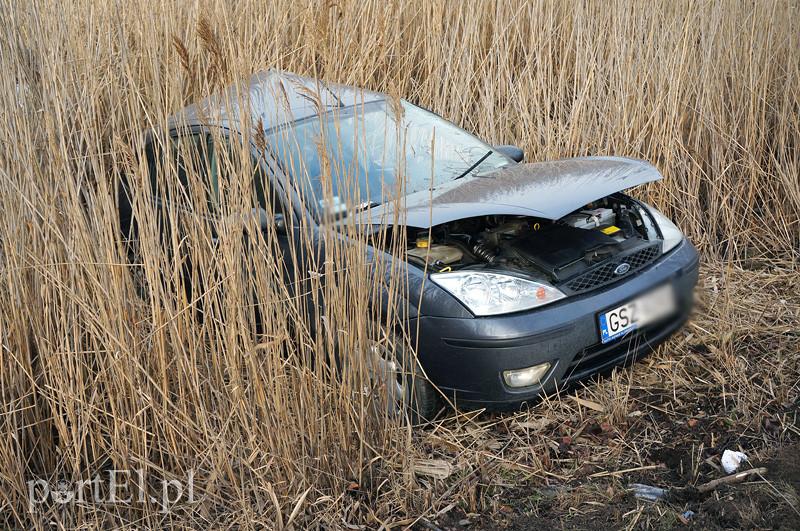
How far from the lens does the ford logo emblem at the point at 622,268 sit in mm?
2830

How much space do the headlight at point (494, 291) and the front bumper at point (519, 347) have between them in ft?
0.11

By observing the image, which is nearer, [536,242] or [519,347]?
[519,347]

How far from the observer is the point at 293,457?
2.32 metres

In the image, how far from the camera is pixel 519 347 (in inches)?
102

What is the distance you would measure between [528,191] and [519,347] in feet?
2.14

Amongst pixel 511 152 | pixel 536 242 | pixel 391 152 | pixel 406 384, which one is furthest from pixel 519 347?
pixel 511 152

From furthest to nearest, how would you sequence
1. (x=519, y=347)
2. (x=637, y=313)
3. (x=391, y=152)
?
(x=391, y=152), (x=637, y=313), (x=519, y=347)

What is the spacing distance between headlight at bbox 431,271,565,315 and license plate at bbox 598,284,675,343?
0.20 meters

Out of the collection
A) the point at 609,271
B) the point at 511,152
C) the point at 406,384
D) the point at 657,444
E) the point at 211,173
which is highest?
the point at 211,173

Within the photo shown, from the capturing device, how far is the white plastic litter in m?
2.47

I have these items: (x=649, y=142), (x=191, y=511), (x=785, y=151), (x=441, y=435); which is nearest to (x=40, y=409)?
(x=191, y=511)

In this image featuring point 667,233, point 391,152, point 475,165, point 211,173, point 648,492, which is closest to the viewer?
point 211,173

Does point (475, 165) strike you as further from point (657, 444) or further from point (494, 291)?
point (657, 444)

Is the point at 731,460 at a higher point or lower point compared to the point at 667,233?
lower
